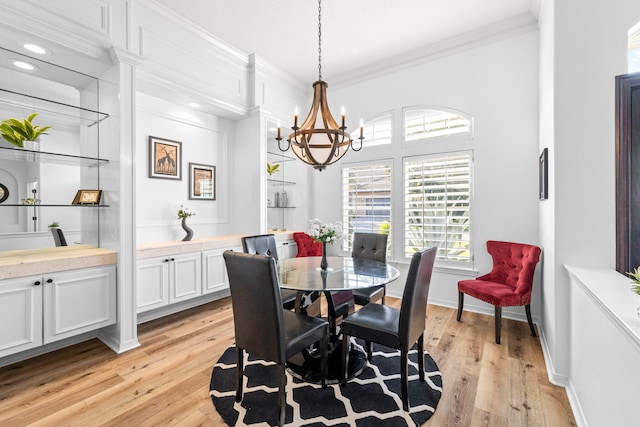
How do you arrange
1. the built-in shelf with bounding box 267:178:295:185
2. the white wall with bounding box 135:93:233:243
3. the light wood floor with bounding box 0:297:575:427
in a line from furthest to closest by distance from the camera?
the built-in shelf with bounding box 267:178:295:185 → the white wall with bounding box 135:93:233:243 → the light wood floor with bounding box 0:297:575:427

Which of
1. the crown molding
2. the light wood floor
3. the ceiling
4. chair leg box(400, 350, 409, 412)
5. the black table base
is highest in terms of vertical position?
the ceiling

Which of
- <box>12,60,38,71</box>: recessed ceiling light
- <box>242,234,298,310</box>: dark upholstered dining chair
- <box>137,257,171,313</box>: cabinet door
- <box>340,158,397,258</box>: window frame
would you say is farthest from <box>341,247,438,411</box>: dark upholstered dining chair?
<box>12,60,38,71</box>: recessed ceiling light

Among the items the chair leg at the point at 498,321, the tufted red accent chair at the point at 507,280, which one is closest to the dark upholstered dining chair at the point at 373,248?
the tufted red accent chair at the point at 507,280

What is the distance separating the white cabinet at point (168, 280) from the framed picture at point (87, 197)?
73cm

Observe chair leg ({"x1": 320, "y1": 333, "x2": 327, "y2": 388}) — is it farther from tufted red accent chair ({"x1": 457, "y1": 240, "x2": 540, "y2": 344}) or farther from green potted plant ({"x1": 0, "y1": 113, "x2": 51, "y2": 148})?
green potted plant ({"x1": 0, "y1": 113, "x2": 51, "y2": 148})

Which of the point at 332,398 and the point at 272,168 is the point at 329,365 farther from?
the point at 272,168

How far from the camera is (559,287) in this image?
2.16 m

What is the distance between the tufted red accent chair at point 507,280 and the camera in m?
2.87

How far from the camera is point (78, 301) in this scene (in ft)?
8.43

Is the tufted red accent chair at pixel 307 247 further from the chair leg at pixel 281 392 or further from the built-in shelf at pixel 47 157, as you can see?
the chair leg at pixel 281 392

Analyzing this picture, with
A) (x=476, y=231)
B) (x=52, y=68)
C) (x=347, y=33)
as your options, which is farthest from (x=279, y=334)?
(x=347, y=33)

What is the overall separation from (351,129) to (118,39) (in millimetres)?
3060

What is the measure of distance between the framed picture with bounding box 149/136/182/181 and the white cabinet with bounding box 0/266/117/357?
142 cm

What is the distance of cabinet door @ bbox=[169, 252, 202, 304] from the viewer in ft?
11.1
